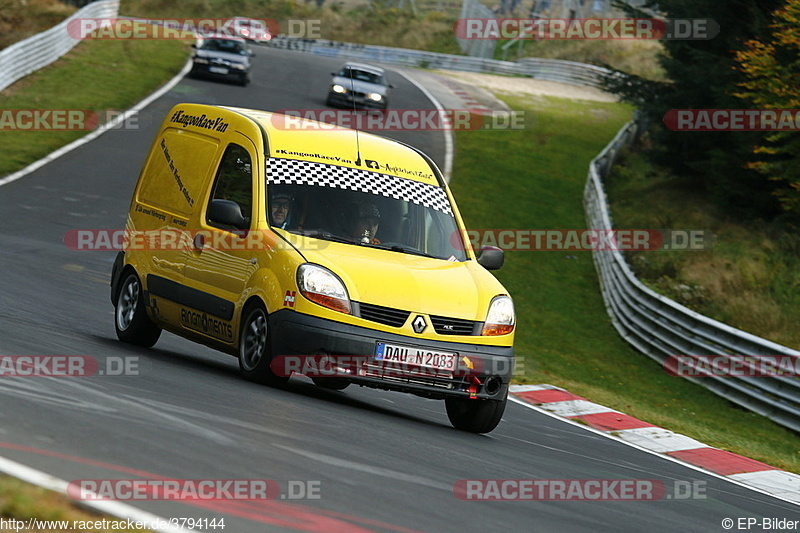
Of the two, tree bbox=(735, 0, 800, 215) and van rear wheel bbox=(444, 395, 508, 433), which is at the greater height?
tree bbox=(735, 0, 800, 215)

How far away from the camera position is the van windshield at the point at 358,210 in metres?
9.74

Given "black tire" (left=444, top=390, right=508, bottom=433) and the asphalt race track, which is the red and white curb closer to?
the asphalt race track

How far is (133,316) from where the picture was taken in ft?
36.2

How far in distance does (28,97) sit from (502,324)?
25131 millimetres

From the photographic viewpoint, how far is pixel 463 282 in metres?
9.51

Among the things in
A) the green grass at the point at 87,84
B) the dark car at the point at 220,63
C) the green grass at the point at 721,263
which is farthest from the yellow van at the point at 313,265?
the dark car at the point at 220,63

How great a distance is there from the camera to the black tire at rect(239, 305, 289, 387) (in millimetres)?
9109

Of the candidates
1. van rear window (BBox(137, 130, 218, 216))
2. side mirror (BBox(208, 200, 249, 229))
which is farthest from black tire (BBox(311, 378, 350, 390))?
van rear window (BBox(137, 130, 218, 216))

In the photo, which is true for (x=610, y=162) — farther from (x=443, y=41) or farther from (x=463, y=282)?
(x=443, y=41)

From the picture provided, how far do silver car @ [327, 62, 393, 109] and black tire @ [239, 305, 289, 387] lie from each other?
28902 millimetres

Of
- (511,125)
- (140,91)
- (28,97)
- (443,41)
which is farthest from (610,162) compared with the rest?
(443,41)
